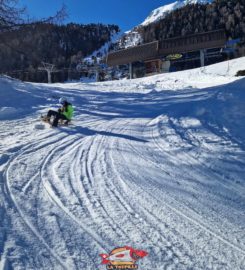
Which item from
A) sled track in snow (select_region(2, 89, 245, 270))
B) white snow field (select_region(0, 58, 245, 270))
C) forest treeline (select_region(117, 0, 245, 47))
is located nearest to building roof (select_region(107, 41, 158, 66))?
forest treeline (select_region(117, 0, 245, 47))

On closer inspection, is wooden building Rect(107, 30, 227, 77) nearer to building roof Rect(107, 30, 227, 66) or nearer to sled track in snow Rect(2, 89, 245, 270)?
building roof Rect(107, 30, 227, 66)

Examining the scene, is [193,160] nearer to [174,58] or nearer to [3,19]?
[3,19]

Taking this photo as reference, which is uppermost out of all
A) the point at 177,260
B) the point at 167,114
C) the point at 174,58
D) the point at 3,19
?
the point at 174,58

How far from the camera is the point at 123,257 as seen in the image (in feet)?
10.2

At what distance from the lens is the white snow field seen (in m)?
3.19

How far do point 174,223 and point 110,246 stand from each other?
0.93 metres

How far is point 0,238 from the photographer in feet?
11.2

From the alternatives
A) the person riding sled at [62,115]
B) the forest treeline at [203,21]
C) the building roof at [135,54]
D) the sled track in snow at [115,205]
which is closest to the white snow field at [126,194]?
the sled track in snow at [115,205]

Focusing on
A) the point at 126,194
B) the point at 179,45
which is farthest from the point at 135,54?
the point at 126,194

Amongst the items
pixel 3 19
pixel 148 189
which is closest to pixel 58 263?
pixel 148 189

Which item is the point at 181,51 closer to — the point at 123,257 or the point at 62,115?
the point at 62,115

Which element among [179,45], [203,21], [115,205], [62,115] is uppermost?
[203,21]

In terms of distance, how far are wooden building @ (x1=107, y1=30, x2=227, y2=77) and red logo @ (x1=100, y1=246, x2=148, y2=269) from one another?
149 ft

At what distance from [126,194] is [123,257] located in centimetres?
157
